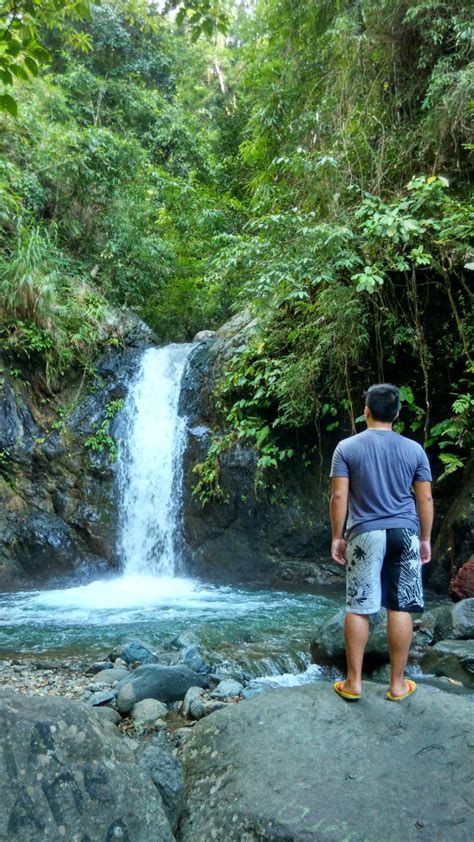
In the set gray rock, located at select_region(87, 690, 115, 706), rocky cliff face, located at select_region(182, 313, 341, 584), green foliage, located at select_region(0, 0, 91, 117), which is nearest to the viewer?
green foliage, located at select_region(0, 0, 91, 117)

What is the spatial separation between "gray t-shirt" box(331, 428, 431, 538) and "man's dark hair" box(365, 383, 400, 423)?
0.09 meters

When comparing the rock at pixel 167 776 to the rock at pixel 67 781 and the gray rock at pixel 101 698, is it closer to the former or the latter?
the rock at pixel 67 781

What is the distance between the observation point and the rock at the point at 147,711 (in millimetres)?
3777

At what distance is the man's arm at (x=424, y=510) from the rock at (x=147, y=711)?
2066mm

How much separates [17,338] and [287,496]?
5.42m

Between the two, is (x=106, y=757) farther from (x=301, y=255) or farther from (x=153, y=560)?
(x=153, y=560)

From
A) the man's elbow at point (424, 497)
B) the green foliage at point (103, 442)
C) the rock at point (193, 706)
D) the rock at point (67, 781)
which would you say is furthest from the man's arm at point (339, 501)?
the green foliage at point (103, 442)

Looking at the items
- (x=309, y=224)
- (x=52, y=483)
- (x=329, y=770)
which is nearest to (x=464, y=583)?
A: (x=329, y=770)

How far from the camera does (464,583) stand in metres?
5.96

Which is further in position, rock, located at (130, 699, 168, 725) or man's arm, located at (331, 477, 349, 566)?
rock, located at (130, 699, 168, 725)

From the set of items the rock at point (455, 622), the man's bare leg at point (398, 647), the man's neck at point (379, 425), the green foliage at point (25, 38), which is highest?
the green foliage at point (25, 38)

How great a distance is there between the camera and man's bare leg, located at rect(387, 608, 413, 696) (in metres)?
2.83

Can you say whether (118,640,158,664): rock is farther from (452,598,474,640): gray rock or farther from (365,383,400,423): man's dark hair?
(365,383,400,423): man's dark hair

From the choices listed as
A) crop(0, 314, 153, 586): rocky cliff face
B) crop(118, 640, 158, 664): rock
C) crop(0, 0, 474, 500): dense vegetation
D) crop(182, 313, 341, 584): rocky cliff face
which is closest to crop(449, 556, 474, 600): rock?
crop(0, 0, 474, 500): dense vegetation
